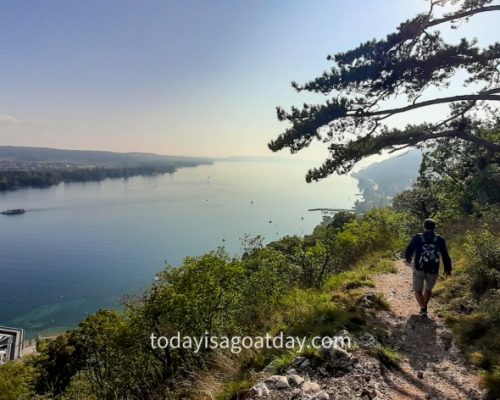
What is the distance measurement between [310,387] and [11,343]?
43.2 metres

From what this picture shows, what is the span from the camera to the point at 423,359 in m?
3.94

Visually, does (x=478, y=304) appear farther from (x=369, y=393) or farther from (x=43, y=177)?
(x=43, y=177)

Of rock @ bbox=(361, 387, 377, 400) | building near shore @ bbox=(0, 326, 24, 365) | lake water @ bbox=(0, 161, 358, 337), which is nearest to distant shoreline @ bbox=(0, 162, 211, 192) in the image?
lake water @ bbox=(0, 161, 358, 337)

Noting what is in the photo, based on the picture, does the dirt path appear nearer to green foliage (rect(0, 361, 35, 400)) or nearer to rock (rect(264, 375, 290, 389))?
rock (rect(264, 375, 290, 389))

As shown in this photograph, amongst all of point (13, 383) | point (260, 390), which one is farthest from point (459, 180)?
point (13, 383)

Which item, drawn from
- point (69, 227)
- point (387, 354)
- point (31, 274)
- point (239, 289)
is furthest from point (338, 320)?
point (69, 227)

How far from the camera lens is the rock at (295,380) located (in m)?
3.06

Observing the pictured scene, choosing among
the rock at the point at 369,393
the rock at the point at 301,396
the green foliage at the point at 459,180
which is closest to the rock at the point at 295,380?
the rock at the point at 301,396

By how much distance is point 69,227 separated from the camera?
8694cm

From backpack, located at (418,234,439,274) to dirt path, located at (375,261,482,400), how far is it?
2.54 ft

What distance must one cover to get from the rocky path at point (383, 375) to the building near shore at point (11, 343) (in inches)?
1506

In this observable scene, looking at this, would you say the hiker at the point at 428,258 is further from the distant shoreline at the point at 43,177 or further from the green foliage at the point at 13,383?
the distant shoreline at the point at 43,177

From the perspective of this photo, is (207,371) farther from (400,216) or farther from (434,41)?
(400,216)

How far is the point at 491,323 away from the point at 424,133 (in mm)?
4823
